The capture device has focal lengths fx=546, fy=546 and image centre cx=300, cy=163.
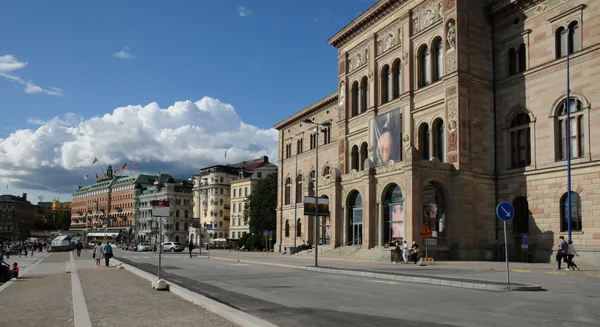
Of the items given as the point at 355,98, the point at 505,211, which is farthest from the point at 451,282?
the point at 355,98

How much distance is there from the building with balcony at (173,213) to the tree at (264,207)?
6534 centimetres

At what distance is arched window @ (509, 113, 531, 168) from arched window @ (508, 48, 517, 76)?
334cm

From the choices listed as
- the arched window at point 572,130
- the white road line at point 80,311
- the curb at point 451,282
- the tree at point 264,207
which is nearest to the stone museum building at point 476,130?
the arched window at point 572,130

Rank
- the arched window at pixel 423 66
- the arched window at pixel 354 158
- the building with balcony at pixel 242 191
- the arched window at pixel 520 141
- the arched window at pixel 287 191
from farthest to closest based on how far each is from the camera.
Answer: the building with balcony at pixel 242 191, the arched window at pixel 287 191, the arched window at pixel 354 158, the arched window at pixel 423 66, the arched window at pixel 520 141

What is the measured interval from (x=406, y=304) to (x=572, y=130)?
25490mm

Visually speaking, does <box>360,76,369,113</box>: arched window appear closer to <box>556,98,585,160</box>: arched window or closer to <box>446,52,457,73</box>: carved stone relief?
<box>446,52,457,73</box>: carved stone relief

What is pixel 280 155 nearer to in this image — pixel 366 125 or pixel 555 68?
pixel 366 125

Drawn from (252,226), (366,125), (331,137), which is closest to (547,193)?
(366,125)

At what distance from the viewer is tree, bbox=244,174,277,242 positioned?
8588cm

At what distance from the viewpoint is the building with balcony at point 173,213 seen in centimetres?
14975

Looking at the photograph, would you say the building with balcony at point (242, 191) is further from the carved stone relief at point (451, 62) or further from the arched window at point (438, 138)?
the carved stone relief at point (451, 62)

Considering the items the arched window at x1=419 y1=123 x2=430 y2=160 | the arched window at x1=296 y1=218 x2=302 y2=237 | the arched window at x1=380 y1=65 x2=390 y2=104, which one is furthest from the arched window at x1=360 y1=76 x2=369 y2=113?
the arched window at x1=296 y1=218 x2=302 y2=237

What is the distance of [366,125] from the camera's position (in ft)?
163

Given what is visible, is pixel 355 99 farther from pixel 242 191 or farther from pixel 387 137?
pixel 242 191
